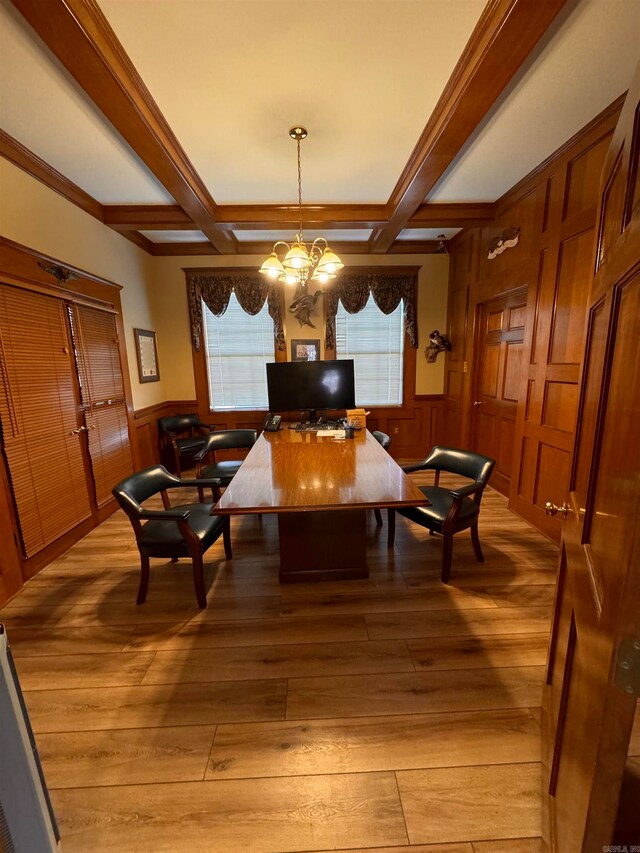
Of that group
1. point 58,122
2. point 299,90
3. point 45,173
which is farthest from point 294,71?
point 45,173

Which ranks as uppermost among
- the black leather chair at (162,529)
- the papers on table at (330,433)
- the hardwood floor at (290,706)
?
the papers on table at (330,433)

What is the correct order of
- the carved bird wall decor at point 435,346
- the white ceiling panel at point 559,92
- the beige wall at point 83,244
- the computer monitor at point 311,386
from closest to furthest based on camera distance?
the white ceiling panel at point 559,92, the beige wall at point 83,244, the computer monitor at point 311,386, the carved bird wall decor at point 435,346

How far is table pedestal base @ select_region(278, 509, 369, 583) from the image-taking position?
2.22 metres

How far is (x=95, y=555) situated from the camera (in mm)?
2699


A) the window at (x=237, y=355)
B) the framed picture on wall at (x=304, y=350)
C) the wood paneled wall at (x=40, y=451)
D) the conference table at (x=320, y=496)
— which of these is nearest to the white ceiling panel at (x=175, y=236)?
the window at (x=237, y=355)

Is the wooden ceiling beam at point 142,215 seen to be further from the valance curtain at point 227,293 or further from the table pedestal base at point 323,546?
the table pedestal base at point 323,546

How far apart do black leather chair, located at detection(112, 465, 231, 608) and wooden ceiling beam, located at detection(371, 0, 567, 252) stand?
2.68 meters

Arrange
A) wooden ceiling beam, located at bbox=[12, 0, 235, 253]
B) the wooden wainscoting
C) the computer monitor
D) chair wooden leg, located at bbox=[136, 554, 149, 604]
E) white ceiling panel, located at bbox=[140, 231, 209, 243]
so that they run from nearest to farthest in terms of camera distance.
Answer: wooden ceiling beam, located at bbox=[12, 0, 235, 253]
chair wooden leg, located at bbox=[136, 554, 149, 604]
white ceiling panel, located at bbox=[140, 231, 209, 243]
the computer monitor
the wooden wainscoting

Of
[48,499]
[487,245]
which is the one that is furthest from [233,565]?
[487,245]

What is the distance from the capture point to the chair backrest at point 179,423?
4.36 meters

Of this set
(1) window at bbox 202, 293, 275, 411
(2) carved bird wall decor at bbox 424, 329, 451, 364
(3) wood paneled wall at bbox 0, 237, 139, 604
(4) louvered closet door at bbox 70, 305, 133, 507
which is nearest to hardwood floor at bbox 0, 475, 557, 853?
(3) wood paneled wall at bbox 0, 237, 139, 604

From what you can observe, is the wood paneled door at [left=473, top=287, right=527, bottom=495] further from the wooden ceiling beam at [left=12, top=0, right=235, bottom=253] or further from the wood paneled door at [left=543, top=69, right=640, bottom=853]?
the wooden ceiling beam at [left=12, top=0, right=235, bottom=253]

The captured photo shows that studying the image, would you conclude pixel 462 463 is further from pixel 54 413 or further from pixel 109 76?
pixel 54 413

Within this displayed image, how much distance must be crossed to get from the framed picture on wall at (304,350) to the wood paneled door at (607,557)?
3.73 meters
